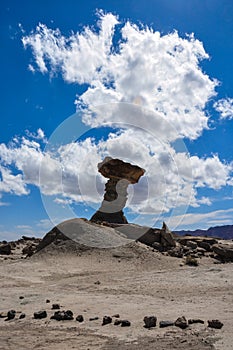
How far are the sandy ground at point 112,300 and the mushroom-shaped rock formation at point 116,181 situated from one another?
41.7 feet

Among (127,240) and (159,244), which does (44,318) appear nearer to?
(127,240)

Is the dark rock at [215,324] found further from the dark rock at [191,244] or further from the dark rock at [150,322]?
the dark rock at [191,244]

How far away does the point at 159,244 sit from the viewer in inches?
947

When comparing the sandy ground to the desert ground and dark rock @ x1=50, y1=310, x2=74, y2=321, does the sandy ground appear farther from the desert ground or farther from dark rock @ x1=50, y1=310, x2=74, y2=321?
dark rock @ x1=50, y1=310, x2=74, y2=321

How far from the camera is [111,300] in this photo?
9.63m

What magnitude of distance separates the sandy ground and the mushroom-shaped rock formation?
1272cm

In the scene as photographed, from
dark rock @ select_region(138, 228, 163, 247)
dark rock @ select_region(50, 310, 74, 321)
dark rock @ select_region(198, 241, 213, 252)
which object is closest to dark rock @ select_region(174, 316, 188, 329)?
dark rock @ select_region(50, 310, 74, 321)

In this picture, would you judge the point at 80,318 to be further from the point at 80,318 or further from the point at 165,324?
the point at 165,324

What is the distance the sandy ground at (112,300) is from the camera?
5895 mm

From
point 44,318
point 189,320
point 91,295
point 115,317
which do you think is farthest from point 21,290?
point 189,320

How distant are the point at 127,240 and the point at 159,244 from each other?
2.71m

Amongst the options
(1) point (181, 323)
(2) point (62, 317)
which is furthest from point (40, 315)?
(1) point (181, 323)

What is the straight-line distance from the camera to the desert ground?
5.91 meters

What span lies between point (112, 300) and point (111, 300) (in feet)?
0.09
